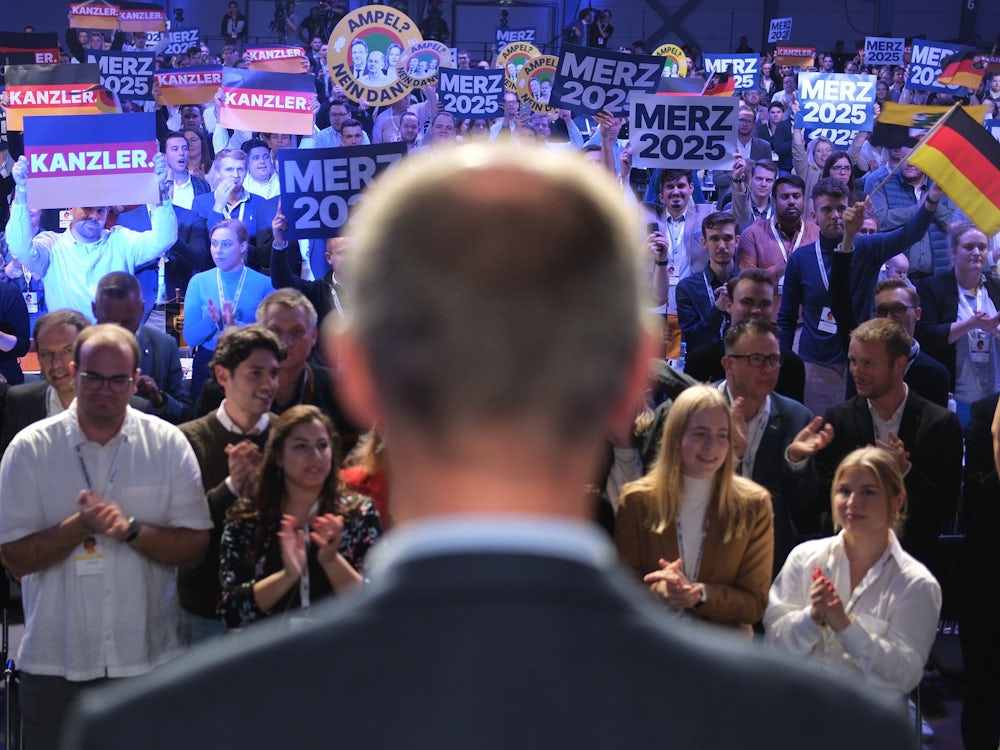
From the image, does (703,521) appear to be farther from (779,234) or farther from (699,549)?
(779,234)

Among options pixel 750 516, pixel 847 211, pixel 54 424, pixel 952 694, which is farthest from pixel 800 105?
pixel 54 424

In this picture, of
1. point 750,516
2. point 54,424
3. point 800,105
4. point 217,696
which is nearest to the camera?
point 217,696

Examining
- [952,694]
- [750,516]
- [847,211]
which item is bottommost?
[952,694]

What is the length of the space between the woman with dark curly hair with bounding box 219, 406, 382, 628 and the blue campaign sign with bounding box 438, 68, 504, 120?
384 inches

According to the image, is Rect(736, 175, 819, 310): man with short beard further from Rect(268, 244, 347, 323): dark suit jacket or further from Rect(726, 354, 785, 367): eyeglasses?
Rect(726, 354, 785, 367): eyeglasses

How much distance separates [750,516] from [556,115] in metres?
14.2

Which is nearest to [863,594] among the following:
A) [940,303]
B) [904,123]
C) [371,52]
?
[940,303]

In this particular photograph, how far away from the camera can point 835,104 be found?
43.4ft

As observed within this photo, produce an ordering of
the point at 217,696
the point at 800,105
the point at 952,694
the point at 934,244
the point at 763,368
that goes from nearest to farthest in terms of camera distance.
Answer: the point at 217,696, the point at 763,368, the point at 952,694, the point at 934,244, the point at 800,105

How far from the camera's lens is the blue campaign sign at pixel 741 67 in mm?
20609

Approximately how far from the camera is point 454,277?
2.65 feet

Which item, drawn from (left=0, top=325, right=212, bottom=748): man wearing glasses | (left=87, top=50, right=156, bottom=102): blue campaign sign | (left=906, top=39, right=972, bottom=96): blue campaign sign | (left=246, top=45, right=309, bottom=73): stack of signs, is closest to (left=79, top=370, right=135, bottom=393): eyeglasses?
(left=0, top=325, right=212, bottom=748): man wearing glasses

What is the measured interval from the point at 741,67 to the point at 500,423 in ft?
68.7

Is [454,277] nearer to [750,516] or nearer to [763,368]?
[750,516]
